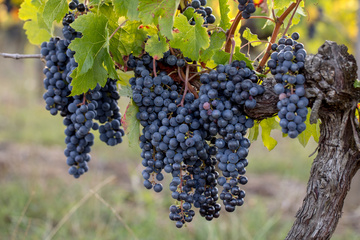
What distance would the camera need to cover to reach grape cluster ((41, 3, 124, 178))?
56.7 inches

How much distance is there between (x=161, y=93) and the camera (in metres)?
1.28

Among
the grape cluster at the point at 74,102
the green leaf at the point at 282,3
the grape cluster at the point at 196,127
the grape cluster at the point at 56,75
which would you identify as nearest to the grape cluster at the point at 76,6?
the grape cluster at the point at 74,102

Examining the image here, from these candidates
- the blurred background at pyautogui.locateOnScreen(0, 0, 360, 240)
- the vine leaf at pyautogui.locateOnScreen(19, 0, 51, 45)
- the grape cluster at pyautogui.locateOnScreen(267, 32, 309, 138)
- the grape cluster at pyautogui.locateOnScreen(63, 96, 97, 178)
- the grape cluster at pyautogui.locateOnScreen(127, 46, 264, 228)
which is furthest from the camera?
the blurred background at pyautogui.locateOnScreen(0, 0, 360, 240)

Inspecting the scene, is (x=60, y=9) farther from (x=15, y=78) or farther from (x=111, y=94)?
(x=15, y=78)

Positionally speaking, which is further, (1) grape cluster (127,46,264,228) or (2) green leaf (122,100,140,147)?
(2) green leaf (122,100,140,147)

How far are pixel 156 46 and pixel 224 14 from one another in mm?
281

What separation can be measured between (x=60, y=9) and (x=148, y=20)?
1.23 feet

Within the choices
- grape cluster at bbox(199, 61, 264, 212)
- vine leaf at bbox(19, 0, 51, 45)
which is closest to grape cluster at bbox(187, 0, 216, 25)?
grape cluster at bbox(199, 61, 264, 212)

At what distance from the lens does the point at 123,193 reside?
15.7ft

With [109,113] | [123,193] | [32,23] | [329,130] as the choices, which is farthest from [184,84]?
[123,193]

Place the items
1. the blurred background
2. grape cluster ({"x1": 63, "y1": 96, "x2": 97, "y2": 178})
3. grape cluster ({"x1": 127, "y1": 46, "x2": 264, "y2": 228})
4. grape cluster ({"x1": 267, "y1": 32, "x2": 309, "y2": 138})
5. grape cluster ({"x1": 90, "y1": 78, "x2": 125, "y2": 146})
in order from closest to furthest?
grape cluster ({"x1": 267, "y1": 32, "x2": 309, "y2": 138}) < grape cluster ({"x1": 127, "y1": 46, "x2": 264, "y2": 228}) < grape cluster ({"x1": 63, "y1": 96, "x2": 97, "y2": 178}) < grape cluster ({"x1": 90, "y1": 78, "x2": 125, "y2": 146}) < the blurred background

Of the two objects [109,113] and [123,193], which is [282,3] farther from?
[123,193]

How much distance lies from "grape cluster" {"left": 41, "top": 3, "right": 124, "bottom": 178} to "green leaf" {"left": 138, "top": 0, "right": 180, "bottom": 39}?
358 mm

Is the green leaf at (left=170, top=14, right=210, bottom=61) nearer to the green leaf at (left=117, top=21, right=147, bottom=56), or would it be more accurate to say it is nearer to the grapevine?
the grapevine
